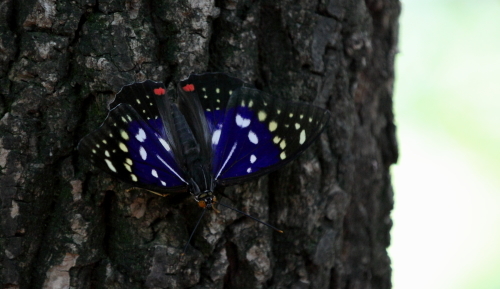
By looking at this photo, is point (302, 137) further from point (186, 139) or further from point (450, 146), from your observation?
point (450, 146)

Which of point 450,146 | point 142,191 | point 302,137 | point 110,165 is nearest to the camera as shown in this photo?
point 110,165

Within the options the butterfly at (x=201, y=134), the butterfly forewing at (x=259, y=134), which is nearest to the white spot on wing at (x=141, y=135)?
the butterfly at (x=201, y=134)

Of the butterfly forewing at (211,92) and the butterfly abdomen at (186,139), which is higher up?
the butterfly forewing at (211,92)

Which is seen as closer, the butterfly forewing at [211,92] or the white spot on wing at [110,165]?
the white spot on wing at [110,165]

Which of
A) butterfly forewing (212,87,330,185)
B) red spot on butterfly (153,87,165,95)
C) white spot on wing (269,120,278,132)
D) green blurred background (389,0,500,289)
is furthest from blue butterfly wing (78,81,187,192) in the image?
green blurred background (389,0,500,289)

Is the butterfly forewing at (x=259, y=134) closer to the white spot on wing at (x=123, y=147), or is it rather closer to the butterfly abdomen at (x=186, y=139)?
the butterfly abdomen at (x=186, y=139)

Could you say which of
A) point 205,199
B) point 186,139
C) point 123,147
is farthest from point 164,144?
point 205,199
